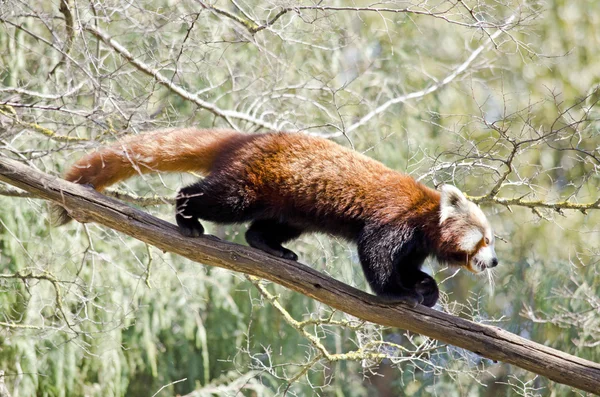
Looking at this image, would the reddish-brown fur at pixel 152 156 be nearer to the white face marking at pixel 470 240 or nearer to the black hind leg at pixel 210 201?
the black hind leg at pixel 210 201

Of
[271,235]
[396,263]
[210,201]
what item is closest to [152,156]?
[210,201]

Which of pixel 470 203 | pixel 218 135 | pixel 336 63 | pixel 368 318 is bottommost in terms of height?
pixel 368 318

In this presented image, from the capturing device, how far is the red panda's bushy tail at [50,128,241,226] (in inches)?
155

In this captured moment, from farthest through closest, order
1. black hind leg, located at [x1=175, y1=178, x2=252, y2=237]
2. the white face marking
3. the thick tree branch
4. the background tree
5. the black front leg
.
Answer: the background tree, the white face marking, black hind leg, located at [x1=175, y1=178, x2=252, y2=237], the black front leg, the thick tree branch

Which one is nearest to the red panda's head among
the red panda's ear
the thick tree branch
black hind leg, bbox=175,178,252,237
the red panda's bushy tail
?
the red panda's ear

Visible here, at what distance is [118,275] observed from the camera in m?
6.13

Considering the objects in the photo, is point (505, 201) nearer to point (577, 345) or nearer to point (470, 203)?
point (470, 203)

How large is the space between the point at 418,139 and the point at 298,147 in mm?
3695

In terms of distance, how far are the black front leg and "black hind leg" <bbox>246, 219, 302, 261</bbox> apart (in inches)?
21.1

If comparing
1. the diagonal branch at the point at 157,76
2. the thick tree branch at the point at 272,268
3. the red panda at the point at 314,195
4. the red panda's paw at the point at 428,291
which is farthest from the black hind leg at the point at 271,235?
the diagonal branch at the point at 157,76

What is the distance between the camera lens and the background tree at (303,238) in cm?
437

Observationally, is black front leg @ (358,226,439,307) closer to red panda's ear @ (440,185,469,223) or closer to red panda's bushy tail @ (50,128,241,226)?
red panda's ear @ (440,185,469,223)

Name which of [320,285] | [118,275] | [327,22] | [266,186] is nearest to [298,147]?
[266,186]

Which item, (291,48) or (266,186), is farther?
(291,48)
